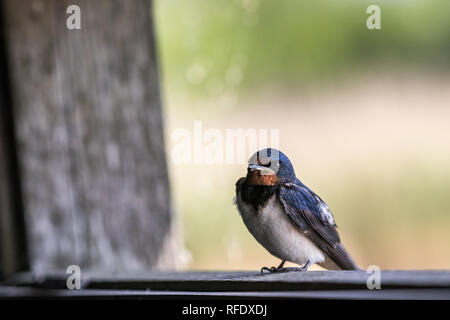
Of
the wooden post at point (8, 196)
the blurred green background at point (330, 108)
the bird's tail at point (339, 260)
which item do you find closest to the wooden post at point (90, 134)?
the wooden post at point (8, 196)

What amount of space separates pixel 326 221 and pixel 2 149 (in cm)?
149

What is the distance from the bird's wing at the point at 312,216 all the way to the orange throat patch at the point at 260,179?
0.02 m

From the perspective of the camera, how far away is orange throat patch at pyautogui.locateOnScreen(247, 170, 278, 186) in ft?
3.42

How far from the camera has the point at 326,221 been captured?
1147 mm

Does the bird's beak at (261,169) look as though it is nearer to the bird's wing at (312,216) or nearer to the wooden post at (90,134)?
the bird's wing at (312,216)

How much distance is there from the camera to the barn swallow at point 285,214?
41.8 inches

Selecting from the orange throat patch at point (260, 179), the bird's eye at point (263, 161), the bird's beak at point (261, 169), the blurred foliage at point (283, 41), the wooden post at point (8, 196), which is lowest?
the wooden post at point (8, 196)

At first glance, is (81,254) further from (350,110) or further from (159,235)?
(350,110)

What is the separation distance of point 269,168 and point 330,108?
0.97m

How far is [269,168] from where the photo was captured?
1014 mm

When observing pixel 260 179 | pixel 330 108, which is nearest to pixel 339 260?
pixel 260 179

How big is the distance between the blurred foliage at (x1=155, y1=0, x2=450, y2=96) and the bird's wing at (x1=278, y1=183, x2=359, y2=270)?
135 centimetres

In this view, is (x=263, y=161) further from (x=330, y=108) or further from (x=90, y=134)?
(x=90, y=134)
